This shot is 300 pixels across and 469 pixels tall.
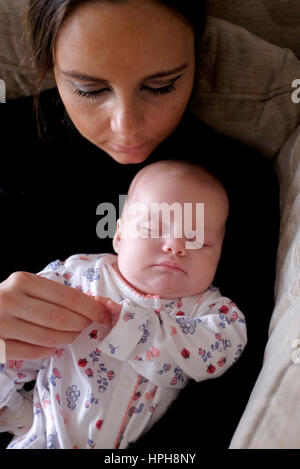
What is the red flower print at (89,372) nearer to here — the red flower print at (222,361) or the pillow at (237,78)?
the red flower print at (222,361)

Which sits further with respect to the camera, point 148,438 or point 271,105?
point 271,105

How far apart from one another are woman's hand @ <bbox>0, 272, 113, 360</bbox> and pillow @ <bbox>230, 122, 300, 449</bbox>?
1.14 ft

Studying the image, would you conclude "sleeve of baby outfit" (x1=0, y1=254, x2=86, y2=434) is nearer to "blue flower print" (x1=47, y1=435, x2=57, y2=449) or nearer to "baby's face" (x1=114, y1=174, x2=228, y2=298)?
"blue flower print" (x1=47, y1=435, x2=57, y2=449)

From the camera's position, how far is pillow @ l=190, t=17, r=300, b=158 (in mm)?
1196

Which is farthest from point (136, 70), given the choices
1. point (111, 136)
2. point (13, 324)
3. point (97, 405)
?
point (97, 405)

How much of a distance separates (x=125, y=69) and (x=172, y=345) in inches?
21.3

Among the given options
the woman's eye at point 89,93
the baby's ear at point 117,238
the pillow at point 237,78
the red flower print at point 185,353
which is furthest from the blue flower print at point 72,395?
the pillow at point 237,78

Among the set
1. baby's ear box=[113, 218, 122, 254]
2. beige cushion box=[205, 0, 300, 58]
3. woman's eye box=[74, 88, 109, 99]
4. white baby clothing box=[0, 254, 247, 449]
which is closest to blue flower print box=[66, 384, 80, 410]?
white baby clothing box=[0, 254, 247, 449]

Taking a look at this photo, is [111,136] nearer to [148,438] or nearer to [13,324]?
[13,324]

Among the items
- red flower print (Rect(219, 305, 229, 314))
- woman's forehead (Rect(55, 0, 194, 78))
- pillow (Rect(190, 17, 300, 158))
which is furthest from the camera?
pillow (Rect(190, 17, 300, 158))

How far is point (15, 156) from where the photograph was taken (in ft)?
4.24

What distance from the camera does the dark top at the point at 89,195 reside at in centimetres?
117

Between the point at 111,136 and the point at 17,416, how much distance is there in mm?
637

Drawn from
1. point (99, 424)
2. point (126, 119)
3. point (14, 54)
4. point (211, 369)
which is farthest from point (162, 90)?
point (99, 424)
